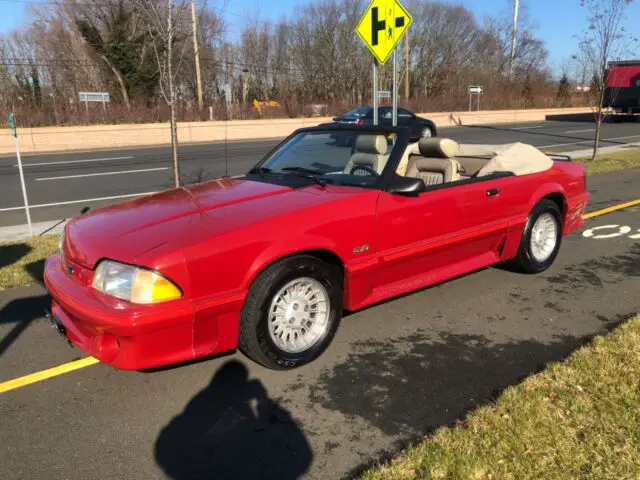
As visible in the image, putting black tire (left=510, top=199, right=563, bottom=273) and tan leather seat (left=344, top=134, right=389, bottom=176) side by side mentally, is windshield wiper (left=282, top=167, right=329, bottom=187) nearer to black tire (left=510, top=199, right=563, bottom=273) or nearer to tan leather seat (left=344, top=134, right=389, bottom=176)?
tan leather seat (left=344, top=134, right=389, bottom=176)

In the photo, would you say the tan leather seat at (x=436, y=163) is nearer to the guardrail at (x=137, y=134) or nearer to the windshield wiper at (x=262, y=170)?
the windshield wiper at (x=262, y=170)

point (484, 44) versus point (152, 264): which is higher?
point (484, 44)

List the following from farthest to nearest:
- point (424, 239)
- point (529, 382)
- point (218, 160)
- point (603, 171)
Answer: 1. point (218, 160)
2. point (603, 171)
3. point (424, 239)
4. point (529, 382)

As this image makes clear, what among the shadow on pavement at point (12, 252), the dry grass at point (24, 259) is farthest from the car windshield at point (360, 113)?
the shadow on pavement at point (12, 252)

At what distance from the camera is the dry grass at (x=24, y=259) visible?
5.35 m

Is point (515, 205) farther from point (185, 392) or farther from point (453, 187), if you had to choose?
point (185, 392)

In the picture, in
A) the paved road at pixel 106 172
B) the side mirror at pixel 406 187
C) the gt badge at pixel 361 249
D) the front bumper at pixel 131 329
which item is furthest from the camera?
the paved road at pixel 106 172

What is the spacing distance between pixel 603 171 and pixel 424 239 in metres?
10.0

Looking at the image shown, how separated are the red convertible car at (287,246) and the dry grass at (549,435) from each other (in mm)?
1203

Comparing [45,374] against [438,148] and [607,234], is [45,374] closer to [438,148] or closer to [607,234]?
[438,148]

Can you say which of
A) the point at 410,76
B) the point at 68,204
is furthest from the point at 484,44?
the point at 68,204

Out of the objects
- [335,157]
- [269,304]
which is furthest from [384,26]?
[269,304]

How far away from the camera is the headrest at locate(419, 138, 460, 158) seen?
15.7 feet

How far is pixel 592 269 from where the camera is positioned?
5520 mm
